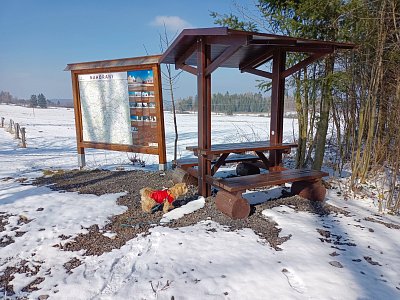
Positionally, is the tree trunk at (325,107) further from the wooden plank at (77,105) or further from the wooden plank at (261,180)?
the wooden plank at (77,105)

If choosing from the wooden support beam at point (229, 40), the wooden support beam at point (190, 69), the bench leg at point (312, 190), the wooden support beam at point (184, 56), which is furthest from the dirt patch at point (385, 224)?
→ the wooden support beam at point (184, 56)

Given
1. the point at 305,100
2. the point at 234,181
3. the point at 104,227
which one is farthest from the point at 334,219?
the point at 305,100

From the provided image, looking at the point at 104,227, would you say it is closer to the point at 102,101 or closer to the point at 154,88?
the point at 154,88

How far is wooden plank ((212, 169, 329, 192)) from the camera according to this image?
12.7 feet

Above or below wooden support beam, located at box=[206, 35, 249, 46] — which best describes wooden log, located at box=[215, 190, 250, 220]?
below

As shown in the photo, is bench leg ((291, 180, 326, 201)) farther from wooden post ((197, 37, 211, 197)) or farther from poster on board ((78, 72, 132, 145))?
poster on board ((78, 72, 132, 145))

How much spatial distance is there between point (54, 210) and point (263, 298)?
3490 mm

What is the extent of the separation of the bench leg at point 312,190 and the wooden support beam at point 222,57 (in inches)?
98.2

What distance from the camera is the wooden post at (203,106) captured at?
449 cm

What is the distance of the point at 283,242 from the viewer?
3268 millimetres

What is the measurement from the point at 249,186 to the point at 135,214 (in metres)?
1.77

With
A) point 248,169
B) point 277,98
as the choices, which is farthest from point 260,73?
point 248,169

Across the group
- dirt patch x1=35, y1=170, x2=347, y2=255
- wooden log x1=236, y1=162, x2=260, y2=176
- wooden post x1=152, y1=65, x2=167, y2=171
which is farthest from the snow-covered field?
wooden post x1=152, y1=65, x2=167, y2=171

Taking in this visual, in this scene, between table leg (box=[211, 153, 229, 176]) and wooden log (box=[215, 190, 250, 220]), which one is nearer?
wooden log (box=[215, 190, 250, 220])
